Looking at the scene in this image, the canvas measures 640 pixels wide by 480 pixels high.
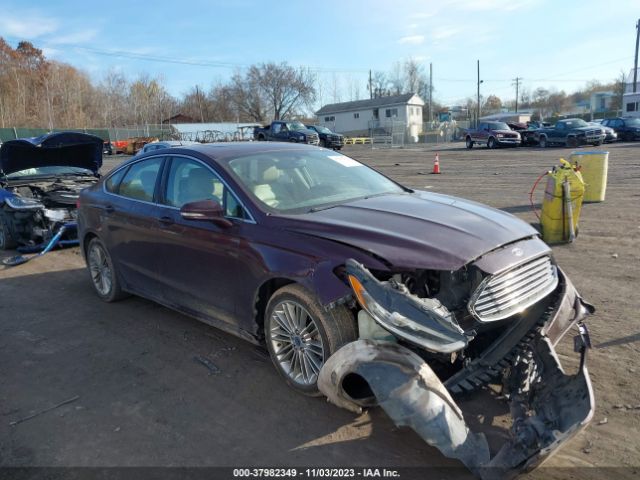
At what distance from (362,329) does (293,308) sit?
0.60 meters

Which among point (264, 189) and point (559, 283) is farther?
point (264, 189)

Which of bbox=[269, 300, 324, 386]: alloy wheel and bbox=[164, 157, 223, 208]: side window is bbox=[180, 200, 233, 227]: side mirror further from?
bbox=[269, 300, 324, 386]: alloy wheel

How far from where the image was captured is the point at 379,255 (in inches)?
121

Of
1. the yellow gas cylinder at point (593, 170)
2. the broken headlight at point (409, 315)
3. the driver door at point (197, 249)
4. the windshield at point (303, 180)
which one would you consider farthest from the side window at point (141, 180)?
the yellow gas cylinder at point (593, 170)

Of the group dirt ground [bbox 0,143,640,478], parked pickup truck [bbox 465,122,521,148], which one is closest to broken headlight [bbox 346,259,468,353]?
dirt ground [bbox 0,143,640,478]

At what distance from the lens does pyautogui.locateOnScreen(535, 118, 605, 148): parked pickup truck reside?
2869cm

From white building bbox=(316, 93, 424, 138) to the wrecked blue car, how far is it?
61.5m

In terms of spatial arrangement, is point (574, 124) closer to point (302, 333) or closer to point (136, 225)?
point (136, 225)

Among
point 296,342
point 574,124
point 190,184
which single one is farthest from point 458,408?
point 574,124

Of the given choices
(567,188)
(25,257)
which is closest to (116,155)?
(25,257)

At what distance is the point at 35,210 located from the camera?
8.32m

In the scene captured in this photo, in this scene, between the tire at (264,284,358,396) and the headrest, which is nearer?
the tire at (264,284,358,396)

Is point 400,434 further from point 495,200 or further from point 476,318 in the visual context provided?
point 495,200

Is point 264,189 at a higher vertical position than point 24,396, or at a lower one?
higher
